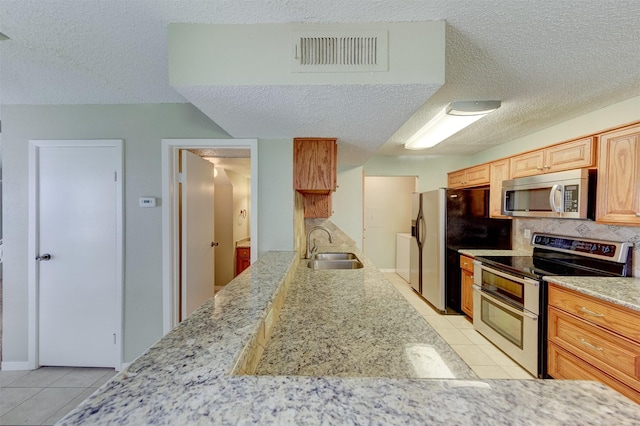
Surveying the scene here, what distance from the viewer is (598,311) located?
165cm

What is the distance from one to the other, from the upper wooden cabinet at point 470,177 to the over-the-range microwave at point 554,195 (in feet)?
1.40

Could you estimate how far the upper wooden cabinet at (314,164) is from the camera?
2.12 m

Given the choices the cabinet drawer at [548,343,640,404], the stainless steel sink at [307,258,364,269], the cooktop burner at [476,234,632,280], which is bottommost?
the cabinet drawer at [548,343,640,404]

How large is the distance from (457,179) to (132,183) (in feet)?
13.1

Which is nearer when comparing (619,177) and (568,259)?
(619,177)

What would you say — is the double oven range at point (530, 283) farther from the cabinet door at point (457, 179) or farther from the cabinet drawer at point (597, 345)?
the cabinet door at point (457, 179)

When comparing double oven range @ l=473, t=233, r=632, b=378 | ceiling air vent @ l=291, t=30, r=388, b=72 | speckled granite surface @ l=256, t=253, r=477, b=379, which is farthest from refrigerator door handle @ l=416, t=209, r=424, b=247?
ceiling air vent @ l=291, t=30, r=388, b=72

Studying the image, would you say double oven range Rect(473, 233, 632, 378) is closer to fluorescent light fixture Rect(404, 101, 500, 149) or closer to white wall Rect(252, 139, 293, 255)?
fluorescent light fixture Rect(404, 101, 500, 149)

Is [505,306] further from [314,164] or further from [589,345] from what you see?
[314,164]

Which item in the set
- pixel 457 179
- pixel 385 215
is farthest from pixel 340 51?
pixel 385 215

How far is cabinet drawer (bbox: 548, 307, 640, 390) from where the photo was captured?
1487mm

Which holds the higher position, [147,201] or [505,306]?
[147,201]

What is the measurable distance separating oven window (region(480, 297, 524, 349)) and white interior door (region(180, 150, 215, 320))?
2961mm

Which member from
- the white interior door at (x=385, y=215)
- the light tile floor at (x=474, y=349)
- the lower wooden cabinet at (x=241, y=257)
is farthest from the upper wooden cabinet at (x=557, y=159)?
the lower wooden cabinet at (x=241, y=257)
